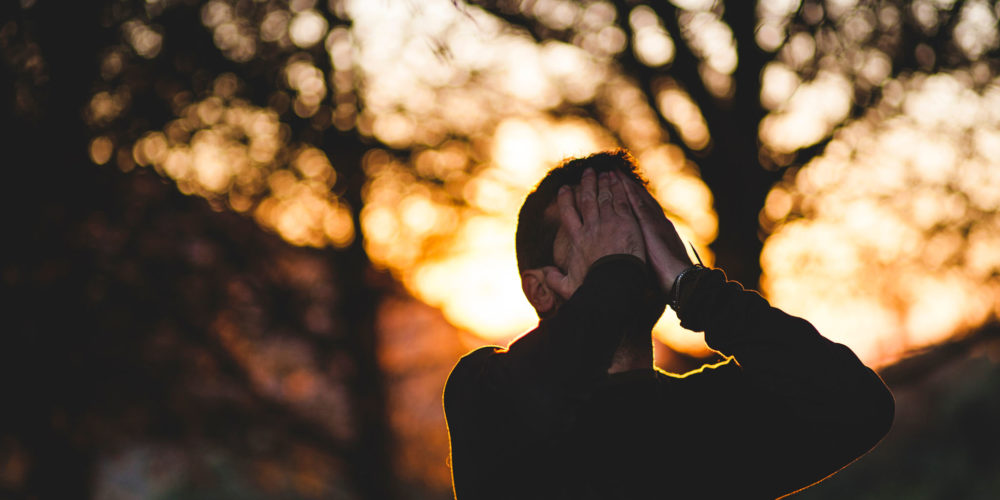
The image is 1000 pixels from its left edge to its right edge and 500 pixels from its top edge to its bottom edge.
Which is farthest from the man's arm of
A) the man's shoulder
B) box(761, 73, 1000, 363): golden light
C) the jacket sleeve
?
box(761, 73, 1000, 363): golden light

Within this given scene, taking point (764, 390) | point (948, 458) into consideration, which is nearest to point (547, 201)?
point (764, 390)

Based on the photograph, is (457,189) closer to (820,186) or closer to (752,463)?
(820,186)

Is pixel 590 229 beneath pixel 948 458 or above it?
above

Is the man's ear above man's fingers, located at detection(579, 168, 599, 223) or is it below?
below

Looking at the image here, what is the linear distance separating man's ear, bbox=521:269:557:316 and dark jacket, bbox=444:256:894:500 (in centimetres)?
16

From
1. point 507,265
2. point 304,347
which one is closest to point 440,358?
point 304,347

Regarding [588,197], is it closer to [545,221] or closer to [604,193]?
[604,193]

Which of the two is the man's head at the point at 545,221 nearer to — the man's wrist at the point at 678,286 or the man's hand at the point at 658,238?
the man's hand at the point at 658,238

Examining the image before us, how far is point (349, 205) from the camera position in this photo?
763cm

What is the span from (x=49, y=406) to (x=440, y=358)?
17.0 feet

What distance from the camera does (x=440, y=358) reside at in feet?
33.6

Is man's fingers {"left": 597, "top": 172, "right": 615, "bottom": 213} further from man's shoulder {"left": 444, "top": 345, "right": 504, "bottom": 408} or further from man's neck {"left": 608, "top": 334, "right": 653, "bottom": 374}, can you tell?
man's shoulder {"left": 444, "top": 345, "right": 504, "bottom": 408}

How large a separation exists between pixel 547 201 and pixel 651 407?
609 millimetres

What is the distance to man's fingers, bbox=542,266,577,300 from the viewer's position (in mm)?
1652
